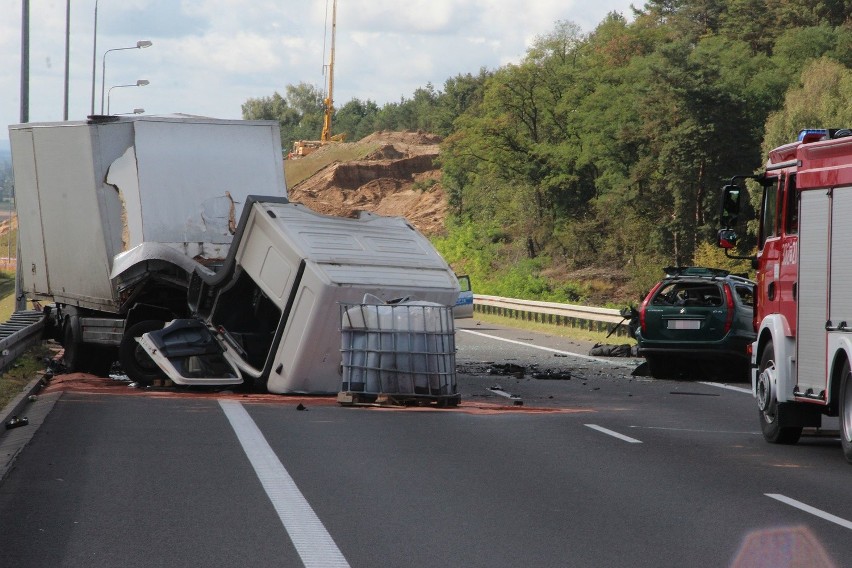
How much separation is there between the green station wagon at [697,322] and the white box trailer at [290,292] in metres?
4.77

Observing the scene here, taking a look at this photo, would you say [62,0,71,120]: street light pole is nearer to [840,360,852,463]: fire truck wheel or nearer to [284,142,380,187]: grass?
[840,360,852,463]: fire truck wheel

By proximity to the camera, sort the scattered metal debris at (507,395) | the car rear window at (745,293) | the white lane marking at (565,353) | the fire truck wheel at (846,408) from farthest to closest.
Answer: the white lane marking at (565,353), the car rear window at (745,293), the scattered metal debris at (507,395), the fire truck wheel at (846,408)

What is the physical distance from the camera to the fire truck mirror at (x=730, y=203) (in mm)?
13828

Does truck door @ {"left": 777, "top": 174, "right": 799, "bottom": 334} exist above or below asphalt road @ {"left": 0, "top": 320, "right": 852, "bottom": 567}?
above

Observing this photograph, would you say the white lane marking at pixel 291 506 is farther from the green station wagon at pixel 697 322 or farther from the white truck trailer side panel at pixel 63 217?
the green station wagon at pixel 697 322

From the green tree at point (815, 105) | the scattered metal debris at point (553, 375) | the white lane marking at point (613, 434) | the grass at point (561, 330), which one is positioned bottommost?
the grass at point (561, 330)

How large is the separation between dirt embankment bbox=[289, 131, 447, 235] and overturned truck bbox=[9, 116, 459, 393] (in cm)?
8792

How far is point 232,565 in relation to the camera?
7.18 m

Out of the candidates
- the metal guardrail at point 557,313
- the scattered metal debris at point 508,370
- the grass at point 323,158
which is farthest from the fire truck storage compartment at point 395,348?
the grass at point 323,158

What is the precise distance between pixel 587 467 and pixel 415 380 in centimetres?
526

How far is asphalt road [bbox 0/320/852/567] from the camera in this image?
768cm

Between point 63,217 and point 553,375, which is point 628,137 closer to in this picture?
point 553,375

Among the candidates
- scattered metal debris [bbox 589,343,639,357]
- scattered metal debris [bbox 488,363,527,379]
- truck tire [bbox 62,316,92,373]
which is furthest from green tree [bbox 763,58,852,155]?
truck tire [bbox 62,316,92,373]

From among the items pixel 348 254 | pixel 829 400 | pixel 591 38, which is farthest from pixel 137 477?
pixel 591 38
